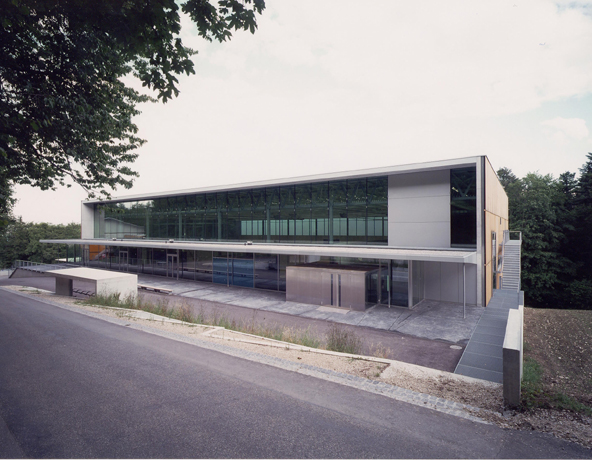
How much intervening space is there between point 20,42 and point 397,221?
18.5 meters

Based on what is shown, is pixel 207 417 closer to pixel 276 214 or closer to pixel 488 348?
pixel 488 348

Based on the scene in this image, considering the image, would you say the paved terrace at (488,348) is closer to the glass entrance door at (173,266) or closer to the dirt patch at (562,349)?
the dirt patch at (562,349)

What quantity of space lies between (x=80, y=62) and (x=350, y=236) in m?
17.9

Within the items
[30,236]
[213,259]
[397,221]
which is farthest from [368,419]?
[30,236]

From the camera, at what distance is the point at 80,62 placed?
25.6ft

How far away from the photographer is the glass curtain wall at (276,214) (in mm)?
22016

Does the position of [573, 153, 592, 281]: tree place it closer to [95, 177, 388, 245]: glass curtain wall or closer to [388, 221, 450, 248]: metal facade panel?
[388, 221, 450, 248]: metal facade panel

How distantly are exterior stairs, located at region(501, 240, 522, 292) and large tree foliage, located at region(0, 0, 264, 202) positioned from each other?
23.2 m

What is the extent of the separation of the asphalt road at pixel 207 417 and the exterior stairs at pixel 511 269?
20375 millimetres

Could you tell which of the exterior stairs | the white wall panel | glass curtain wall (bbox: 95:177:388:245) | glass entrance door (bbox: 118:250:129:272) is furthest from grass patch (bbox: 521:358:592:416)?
glass entrance door (bbox: 118:250:129:272)

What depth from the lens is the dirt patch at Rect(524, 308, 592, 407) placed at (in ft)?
25.9

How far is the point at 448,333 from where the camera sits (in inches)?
511

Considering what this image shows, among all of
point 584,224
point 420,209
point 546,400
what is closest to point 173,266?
point 420,209

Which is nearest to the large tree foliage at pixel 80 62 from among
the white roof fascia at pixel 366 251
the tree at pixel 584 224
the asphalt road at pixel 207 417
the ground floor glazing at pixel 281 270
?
the asphalt road at pixel 207 417
